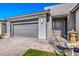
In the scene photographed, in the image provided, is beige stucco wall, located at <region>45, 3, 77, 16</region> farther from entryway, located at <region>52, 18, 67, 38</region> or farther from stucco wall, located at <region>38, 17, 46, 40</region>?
stucco wall, located at <region>38, 17, 46, 40</region>

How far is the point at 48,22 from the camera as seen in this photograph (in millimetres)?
10477

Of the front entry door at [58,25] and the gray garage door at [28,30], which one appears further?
the front entry door at [58,25]

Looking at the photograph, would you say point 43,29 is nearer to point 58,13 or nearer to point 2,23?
point 58,13

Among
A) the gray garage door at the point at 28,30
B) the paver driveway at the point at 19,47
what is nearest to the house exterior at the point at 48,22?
the gray garage door at the point at 28,30

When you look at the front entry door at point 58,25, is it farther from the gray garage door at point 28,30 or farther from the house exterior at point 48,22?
the gray garage door at point 28,30

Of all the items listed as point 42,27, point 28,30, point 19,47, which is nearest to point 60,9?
point 42,27

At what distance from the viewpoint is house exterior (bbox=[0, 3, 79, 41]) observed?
33.0 ft

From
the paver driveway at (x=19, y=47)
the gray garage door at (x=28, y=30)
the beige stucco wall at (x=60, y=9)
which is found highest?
the beige stucco wall at (x=60, y=9)

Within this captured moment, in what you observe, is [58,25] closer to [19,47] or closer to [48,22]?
[48,22]

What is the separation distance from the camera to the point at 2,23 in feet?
46.7

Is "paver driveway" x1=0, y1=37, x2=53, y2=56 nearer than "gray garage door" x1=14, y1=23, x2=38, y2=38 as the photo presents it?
Yes

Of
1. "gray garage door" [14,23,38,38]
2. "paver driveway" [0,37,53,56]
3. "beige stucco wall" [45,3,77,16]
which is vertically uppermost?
"beige stucco wall" [45,3,77,16]

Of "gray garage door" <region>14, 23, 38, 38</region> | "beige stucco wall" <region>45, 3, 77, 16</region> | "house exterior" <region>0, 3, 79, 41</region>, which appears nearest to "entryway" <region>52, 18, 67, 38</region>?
"house exterior" <region>0, 3, 79, 41</region>

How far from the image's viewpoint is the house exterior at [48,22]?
33.0 ft
